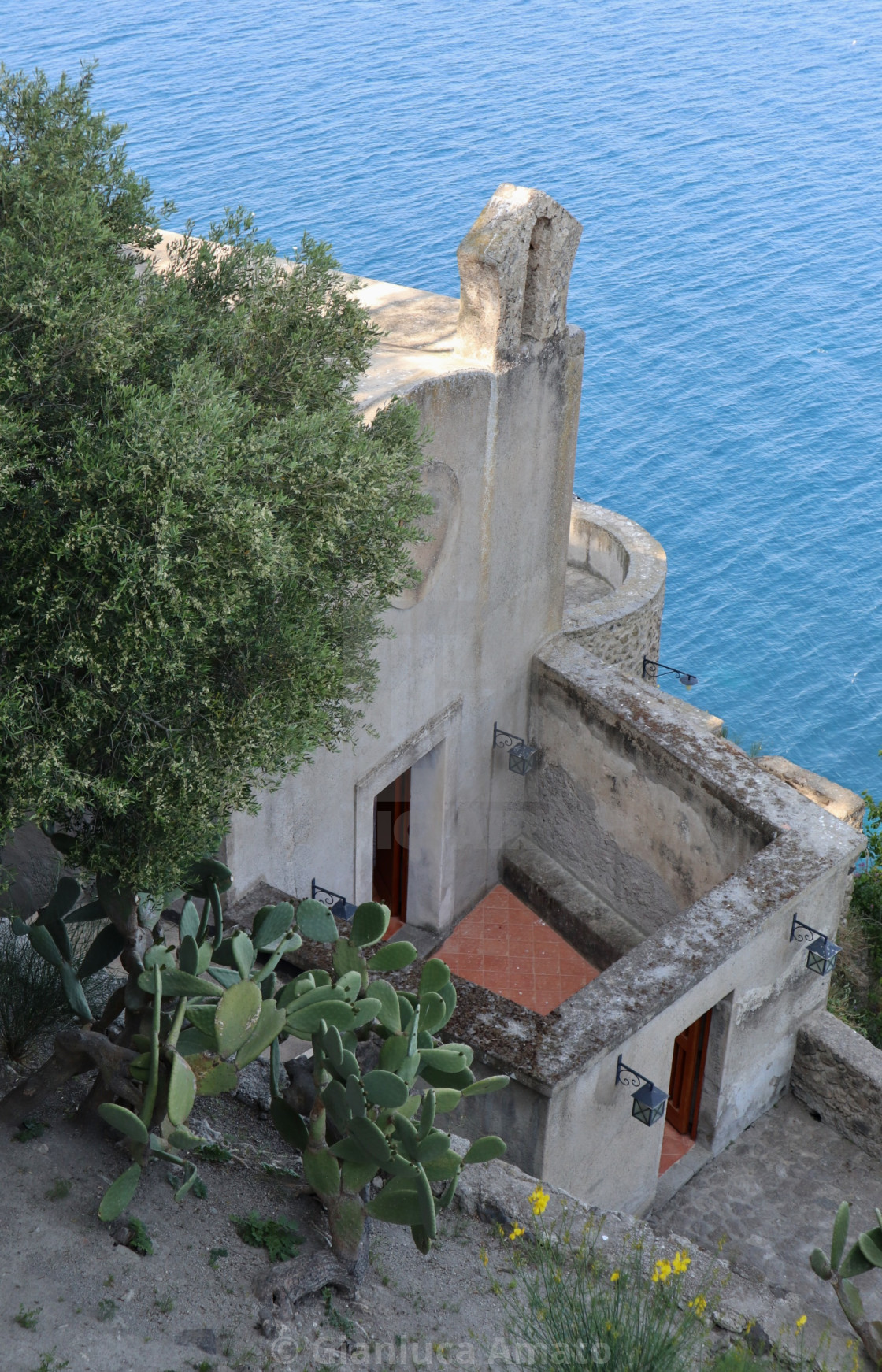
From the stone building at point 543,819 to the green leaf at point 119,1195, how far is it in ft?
10.0

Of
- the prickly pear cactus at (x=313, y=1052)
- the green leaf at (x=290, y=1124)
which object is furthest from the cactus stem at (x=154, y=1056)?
the green leaf at (x=290, y=1124)

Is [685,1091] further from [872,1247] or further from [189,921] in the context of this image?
[189,921]

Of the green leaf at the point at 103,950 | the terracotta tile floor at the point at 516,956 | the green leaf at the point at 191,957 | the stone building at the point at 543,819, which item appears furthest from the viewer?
the terracotta tile floor at the point at 516,956

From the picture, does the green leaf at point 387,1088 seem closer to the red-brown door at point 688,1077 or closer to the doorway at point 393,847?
the red-brown door at point 688,1077

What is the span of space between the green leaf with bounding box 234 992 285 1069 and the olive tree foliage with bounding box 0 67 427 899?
0.87m

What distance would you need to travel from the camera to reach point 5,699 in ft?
17.6

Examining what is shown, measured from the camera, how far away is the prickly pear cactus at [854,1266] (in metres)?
7.51

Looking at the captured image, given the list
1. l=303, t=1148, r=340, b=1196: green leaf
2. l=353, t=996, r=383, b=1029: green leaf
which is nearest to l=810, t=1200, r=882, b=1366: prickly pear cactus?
l=303, t=1148, r=340, b=1196: green leaf

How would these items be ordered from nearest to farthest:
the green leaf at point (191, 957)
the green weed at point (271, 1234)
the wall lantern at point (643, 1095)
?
the green leaf at point (191, 957) < the green weed at point (271, 1234) < the wall lantern at point (643, 1095)

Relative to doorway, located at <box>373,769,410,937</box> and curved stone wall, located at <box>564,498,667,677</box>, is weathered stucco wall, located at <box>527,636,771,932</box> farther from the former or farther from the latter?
curved stone wall, located at <box>564,498,667,677</box>

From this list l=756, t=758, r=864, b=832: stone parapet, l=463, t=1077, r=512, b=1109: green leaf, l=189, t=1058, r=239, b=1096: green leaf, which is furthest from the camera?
l=756, t=758, r=864, b=832: stone parapet

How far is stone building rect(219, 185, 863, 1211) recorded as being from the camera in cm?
929

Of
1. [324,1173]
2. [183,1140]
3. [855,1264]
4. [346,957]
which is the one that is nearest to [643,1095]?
[855,1264]

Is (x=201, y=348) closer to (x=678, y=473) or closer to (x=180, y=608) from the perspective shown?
(x=180, y=608)
